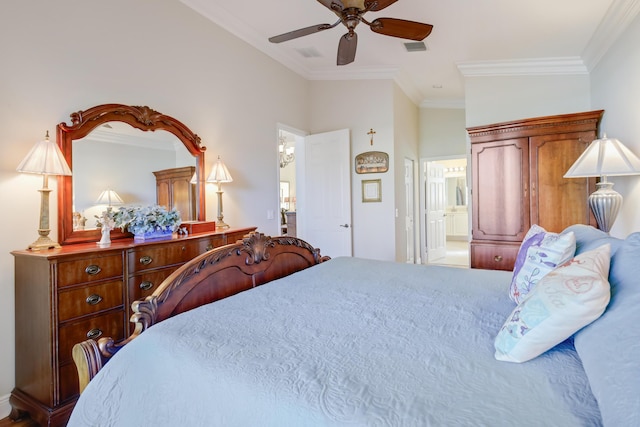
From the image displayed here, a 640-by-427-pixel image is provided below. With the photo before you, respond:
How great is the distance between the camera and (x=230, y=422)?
0.86 meters

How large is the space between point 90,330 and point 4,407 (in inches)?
27.6

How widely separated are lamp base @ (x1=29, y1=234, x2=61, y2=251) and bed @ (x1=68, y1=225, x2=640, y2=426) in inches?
45.5

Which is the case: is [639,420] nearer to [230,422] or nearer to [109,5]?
[230,422]

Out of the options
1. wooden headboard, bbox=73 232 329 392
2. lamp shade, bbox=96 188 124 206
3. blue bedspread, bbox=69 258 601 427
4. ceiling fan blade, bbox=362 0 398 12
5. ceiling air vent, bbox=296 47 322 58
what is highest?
ceiling air vent, bbox=296 47 322 58

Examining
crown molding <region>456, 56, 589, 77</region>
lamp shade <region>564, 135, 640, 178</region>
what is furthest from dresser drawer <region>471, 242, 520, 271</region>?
crown molding <region>456, 56, 589, 77</region>

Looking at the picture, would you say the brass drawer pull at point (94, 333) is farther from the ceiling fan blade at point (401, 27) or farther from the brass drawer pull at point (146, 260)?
the ceiling fan blade at point (401, 27)

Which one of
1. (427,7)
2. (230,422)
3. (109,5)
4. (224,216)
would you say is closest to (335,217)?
(224,216)

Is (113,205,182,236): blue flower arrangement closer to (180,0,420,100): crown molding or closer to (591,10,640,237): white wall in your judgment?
(180,0,420,100): crown molding

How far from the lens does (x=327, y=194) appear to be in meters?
4.68

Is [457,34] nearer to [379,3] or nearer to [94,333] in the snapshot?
[379,3]

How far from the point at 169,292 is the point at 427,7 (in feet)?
10.4

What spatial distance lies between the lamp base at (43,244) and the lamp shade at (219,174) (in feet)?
4.63

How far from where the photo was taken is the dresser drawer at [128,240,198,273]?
87.4 inches

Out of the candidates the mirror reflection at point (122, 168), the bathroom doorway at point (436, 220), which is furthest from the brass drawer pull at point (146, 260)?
the bathroom doorway at point (436, 220)
